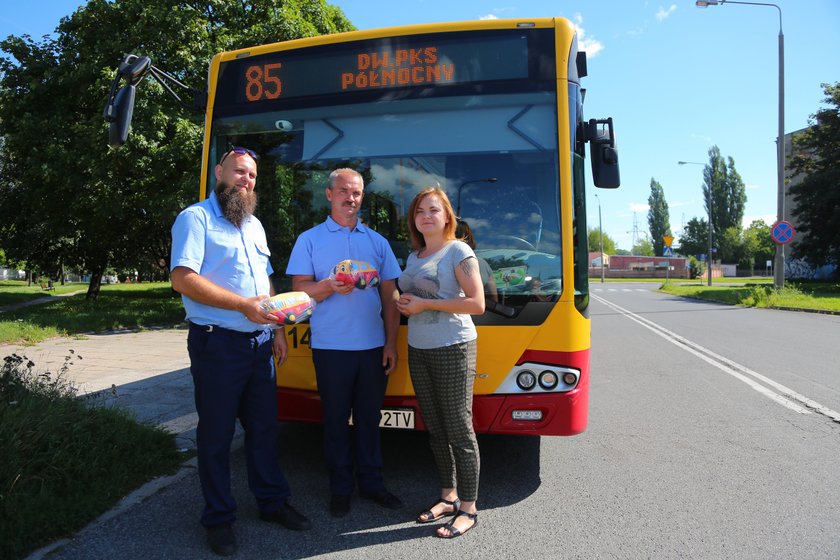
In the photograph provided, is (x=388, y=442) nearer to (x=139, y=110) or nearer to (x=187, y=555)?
(x=187, y=555)

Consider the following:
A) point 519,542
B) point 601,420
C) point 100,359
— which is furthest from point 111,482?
point 100,359

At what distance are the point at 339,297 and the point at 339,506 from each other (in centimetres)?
121

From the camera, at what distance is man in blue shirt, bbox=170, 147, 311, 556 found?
9.41 feet

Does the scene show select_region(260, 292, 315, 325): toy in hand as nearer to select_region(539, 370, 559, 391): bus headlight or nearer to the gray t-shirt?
the gray t-shirt

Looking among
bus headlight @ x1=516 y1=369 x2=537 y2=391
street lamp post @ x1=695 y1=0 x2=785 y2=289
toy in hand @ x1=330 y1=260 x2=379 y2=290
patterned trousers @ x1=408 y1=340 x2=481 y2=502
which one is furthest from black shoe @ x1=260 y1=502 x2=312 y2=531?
street lamp post @ x1=695 y1=0 x2=785 y2=289

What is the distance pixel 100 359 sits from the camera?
29.5ft

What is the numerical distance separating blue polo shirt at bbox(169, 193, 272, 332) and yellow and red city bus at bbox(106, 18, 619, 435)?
0.86 meters

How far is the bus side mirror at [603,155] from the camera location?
3826 millimetres

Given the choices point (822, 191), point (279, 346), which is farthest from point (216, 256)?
point (822, 191)

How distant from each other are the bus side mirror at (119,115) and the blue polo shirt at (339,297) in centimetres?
134

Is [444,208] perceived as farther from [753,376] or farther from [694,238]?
[694,238]

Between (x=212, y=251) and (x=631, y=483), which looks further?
(x=631, y=483)

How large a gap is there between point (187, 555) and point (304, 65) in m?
3.12

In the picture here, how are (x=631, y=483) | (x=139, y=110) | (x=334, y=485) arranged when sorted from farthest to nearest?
1. (x=139, y=110)
2. (x=631, y=483)
3. (x=334, y=485)
